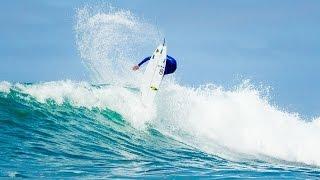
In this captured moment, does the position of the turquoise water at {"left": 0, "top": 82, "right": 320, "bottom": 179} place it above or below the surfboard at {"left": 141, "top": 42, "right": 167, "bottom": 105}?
below

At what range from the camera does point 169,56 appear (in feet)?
50.3

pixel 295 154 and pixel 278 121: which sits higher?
pixel 278 121

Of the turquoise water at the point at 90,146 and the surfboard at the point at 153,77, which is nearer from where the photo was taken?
the turquoise water at the point at 90,146

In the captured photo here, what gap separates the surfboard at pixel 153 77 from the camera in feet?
49.2

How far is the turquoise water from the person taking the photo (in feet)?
25.7

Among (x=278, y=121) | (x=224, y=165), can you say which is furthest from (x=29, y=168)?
(x=278, y=121)

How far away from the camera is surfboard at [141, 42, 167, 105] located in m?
15.0

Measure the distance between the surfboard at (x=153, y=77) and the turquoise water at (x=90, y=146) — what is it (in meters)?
1.00

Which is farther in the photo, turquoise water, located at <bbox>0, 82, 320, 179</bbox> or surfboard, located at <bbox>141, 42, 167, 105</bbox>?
surfboard, located at <bbox>141, 42, 167, 105</bbox>

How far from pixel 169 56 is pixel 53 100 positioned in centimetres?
383

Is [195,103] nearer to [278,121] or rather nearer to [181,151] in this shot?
[278,121]

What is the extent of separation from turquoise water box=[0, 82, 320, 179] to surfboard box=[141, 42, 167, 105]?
3.28 feet

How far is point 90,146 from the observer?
33.8 feet

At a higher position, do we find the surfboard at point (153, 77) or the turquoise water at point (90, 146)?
the surfboard at point (153, 77)
